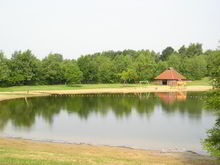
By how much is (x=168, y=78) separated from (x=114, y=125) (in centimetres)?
5452

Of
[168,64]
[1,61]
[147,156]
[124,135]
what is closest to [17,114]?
[124,135]

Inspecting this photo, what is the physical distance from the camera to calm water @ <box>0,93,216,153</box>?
20.5m

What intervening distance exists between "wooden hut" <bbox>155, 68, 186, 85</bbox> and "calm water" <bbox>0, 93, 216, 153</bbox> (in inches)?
1657

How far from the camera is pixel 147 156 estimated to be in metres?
15.3

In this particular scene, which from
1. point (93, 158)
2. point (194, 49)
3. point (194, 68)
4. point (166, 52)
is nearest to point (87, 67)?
point (194, 68)

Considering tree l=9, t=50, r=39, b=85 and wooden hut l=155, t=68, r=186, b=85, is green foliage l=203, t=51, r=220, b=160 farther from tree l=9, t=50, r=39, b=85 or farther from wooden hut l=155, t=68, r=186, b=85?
wooden hut l=155, t=68, r=186, b=85

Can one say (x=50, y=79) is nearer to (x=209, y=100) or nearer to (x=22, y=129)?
(x=22, y=129)

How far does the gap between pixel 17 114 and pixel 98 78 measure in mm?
50339

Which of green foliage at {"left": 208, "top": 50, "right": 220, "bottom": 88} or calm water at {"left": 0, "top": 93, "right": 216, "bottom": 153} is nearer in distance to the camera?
green foliage at {"left": 208, "top": 50, "right": 220, "bottom": 88}

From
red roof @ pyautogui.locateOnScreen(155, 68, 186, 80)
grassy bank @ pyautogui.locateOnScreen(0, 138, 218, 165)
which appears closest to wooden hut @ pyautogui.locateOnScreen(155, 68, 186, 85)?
red roof @ pyautogui.locateOnScreen(155, 68, 186, 80)

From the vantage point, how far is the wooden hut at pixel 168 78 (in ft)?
257

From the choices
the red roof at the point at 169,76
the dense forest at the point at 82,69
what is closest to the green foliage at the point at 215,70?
the dense forest at the point at 82,69

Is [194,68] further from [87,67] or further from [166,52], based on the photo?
[166,52]

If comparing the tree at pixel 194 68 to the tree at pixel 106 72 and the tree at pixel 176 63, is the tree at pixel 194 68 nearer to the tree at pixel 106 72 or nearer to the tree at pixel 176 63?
the tree at pixel 176 63
